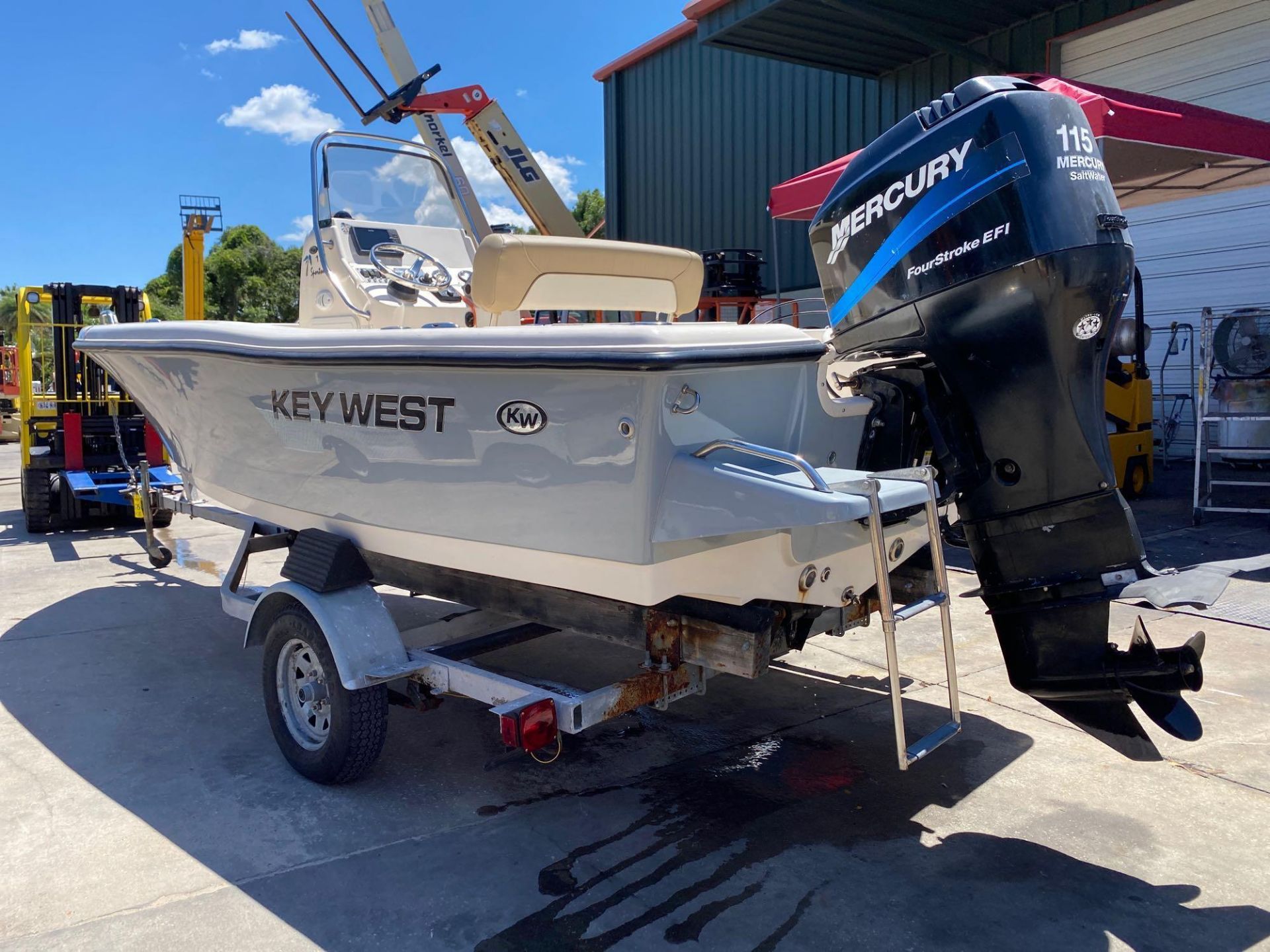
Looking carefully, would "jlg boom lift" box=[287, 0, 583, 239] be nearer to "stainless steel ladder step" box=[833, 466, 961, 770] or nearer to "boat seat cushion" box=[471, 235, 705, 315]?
"boat seat cushion" box=[471, 235, 705, 315]

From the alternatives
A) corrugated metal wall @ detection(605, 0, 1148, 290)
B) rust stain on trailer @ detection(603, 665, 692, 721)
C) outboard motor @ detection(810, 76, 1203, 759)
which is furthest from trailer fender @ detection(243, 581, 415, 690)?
corrugated metal wall @ detection(605, 0, 1148, 290)

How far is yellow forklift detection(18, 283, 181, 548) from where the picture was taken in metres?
8.01

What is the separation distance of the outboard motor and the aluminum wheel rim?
2.19 meters

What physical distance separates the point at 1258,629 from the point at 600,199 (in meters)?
36.9

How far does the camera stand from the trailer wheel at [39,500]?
8.00 meters

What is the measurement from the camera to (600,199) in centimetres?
3953

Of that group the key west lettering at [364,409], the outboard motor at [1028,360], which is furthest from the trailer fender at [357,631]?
the outboard motor at [1028,360]

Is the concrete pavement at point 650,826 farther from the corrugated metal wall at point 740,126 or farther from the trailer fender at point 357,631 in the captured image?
the corrugated metal wall at point 740,126

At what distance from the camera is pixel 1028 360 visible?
2.55 m

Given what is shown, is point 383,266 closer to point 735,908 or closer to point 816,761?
point 816,761

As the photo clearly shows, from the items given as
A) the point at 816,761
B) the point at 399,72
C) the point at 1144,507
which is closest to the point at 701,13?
the point at 399,72

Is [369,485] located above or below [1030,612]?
above

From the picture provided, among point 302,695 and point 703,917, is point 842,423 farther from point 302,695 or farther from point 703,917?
point 302,695

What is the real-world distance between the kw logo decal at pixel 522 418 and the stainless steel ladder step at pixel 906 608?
83 centimetres
